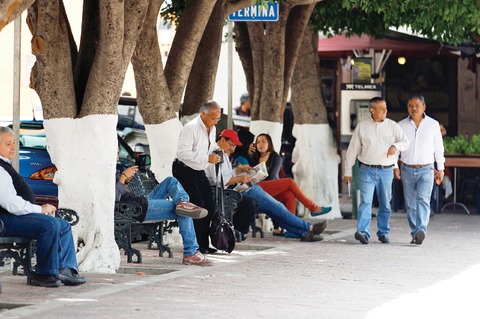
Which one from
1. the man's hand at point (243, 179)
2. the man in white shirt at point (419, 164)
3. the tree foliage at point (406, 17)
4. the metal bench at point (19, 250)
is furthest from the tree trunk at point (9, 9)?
the tree foliage at point (406, 17)

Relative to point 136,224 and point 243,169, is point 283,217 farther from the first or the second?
point 136,224

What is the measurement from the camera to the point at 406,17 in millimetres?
22422

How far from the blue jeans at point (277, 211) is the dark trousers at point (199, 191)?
203cm

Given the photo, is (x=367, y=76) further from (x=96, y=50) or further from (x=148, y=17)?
(x=96, y=50)

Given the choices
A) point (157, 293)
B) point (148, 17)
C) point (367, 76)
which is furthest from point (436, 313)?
point (367, 76)

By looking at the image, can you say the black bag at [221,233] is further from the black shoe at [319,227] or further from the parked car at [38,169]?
the black shoe at [319,227]

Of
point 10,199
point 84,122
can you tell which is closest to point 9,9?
point 10,199

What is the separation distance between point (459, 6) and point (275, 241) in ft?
14.2

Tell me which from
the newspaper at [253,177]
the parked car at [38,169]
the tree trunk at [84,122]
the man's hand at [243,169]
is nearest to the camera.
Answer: the tree trunk at [84,122]

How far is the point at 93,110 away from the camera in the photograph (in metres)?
14.3

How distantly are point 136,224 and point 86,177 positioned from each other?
5.00ft

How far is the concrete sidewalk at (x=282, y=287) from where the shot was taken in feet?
36.7

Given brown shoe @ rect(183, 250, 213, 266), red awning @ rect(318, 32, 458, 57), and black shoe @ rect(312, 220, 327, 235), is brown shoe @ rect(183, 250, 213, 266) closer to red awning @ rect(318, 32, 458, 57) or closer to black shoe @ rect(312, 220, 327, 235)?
black shoe @ rect(312, 220, 327, 235)

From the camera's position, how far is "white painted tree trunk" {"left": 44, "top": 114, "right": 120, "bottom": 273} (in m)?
14.3
